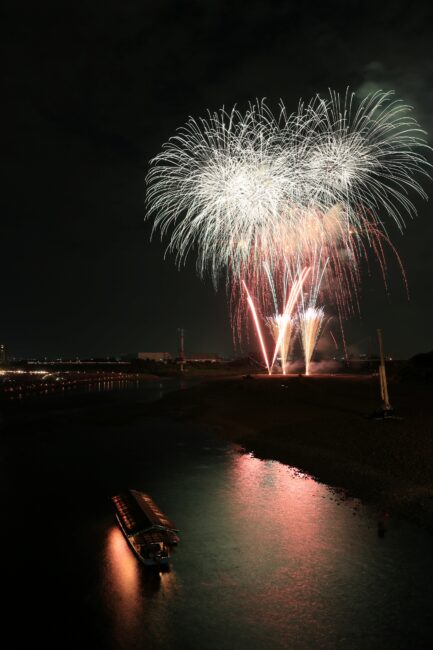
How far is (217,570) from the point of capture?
1082cm

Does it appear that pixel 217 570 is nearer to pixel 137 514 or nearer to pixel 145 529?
pixel 145 529

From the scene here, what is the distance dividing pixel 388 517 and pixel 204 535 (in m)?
5.00

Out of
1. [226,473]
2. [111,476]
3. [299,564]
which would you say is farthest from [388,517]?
[111,476]

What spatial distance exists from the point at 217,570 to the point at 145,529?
7.30ft

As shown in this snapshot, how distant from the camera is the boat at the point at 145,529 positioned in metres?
11.3

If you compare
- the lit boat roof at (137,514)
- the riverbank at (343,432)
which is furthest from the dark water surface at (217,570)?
the riverbank at (343,432)

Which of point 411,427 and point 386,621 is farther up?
point 411,427

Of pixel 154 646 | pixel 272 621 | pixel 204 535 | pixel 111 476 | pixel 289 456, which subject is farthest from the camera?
pixel 289 456

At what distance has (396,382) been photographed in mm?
51594

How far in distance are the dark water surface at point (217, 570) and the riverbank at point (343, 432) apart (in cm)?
123

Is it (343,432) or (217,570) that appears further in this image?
(343,432)

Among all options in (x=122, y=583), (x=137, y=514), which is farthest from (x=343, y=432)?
(x=122, y=583)

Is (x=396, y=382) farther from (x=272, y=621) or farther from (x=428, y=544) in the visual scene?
(x=272, y=621)

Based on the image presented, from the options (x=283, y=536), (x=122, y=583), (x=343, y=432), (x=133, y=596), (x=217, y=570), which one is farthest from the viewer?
(x=343, y=432)
